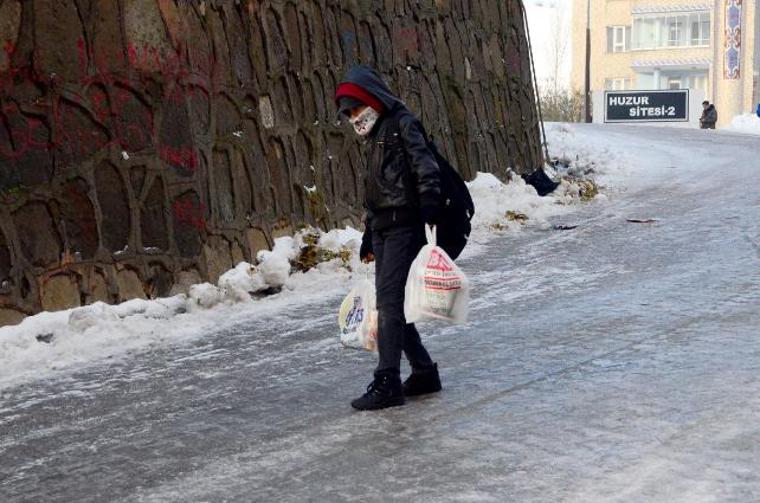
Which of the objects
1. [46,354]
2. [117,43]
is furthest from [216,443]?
[117,43]

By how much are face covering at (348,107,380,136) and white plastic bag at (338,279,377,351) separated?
866mm

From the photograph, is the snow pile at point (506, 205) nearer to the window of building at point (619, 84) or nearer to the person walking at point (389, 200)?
the person walking at point (389, 200)

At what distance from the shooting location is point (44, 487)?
5.13 metres

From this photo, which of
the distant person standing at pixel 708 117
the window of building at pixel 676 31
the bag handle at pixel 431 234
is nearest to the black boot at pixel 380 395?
the bag handle at pixel 431 234

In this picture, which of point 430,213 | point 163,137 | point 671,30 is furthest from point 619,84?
point 430,213

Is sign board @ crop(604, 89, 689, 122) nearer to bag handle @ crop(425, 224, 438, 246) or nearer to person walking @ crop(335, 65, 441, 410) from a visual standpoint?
person walking @ crop(335, 65, 441, 410)

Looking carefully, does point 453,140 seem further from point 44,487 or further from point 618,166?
point 44,487

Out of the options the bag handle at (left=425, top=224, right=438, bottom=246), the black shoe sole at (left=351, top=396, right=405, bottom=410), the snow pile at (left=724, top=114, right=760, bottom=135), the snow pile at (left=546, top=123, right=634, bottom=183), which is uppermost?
the bag handle at (left=425, top=224, right=438, bottom=246)

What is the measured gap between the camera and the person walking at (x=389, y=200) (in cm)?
613

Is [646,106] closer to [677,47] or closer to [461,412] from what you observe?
[677,47]

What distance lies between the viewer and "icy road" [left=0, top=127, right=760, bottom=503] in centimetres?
484

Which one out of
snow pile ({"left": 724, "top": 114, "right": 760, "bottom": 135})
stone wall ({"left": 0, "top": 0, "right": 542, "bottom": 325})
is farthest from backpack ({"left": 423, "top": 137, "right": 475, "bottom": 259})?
snow pile ({"left": 724, "top": 114, "right": 760, "bottom": 135})

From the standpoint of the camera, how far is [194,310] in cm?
961

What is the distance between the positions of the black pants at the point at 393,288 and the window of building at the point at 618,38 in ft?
234
